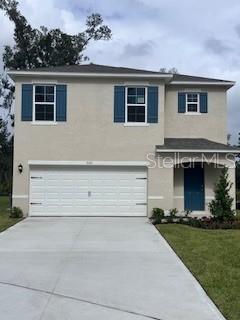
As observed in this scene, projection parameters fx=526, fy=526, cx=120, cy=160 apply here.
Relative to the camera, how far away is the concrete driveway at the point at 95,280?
7.34m

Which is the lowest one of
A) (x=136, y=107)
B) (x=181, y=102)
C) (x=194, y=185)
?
(x=194, y=185)

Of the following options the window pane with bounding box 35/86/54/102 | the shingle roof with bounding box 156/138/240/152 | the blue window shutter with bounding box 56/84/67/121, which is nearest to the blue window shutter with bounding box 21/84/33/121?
the window pane with bounding box 35/86/54/102

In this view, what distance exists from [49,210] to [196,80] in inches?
359

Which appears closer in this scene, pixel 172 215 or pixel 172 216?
pixel 172 216

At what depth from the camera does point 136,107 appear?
2300 cm

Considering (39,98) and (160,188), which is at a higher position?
(39,98)

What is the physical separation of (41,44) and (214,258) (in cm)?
3543

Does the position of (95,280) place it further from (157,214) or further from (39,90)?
(39,90)

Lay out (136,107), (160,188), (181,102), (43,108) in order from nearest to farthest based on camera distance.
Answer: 1. (160,188)
2. (43,108)
3. (136,107)
4. (181,102)

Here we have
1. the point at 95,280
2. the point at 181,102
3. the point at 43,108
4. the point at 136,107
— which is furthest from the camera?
the point at 181,102

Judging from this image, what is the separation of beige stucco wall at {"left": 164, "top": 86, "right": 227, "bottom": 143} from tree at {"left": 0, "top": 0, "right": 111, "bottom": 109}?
2127 centimetres

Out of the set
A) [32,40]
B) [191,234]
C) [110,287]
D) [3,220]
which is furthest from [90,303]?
[32,40]

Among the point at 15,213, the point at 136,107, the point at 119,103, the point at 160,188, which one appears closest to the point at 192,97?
the point at 136,107

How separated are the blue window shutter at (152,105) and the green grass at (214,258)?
558cm
